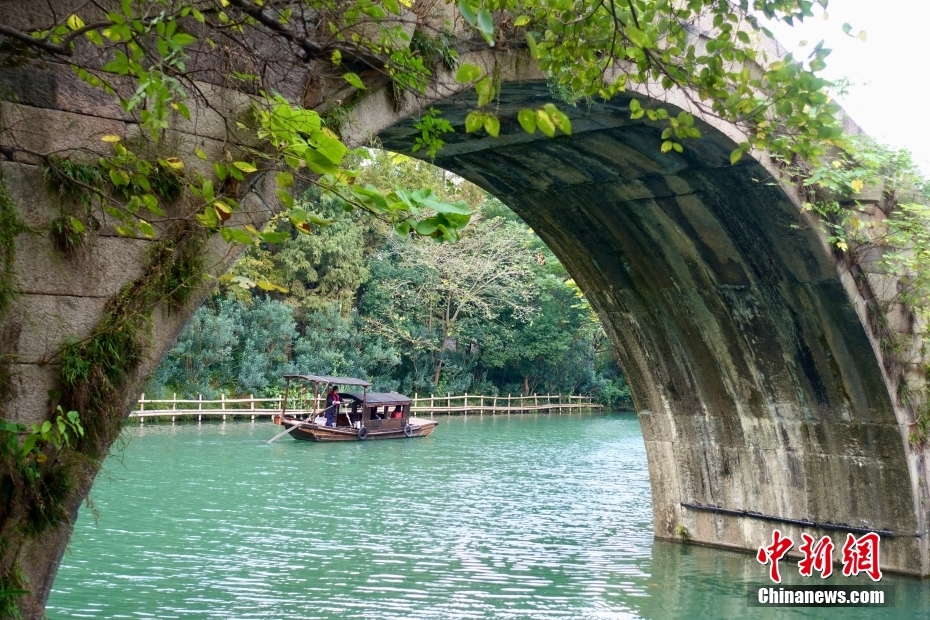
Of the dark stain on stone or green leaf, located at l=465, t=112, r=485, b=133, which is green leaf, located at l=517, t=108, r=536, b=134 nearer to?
green leaf, located at l=465, t=112, r=485, b=133

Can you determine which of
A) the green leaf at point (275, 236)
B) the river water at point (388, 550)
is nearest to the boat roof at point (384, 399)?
the river water at point (388, 550)

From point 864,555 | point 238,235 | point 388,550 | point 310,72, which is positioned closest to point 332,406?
point 388,550

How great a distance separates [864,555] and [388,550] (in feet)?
12.9

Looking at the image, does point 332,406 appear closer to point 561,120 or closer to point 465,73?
point 561,120

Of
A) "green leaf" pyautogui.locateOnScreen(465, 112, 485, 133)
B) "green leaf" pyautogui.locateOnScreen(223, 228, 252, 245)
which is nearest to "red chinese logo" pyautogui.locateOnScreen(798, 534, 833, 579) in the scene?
"green leaf" pyautogui.locateOnScreen(465, 112, 485, 133)

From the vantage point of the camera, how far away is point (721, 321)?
798cm

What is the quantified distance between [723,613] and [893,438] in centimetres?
203

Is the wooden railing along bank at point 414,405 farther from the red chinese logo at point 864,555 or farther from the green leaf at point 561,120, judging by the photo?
the green leaf at point 561,120

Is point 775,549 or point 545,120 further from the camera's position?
point 775,549

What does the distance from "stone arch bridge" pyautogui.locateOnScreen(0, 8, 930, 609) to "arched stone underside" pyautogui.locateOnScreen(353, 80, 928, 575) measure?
0.05ft

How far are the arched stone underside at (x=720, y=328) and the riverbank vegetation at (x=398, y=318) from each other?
545 inches

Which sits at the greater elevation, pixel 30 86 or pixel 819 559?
pixel 30 86

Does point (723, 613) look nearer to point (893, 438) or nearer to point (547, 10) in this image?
point (893, 438)

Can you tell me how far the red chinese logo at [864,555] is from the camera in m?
7.52
